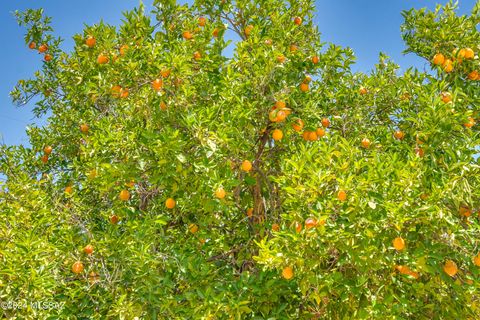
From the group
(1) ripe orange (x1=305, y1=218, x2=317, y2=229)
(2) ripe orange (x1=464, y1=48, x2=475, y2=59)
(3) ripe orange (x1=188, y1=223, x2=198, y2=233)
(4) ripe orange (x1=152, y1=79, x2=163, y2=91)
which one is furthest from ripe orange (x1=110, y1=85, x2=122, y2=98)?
(2) ripe orange (x1=464, y1=48, x2=475, y2=59)

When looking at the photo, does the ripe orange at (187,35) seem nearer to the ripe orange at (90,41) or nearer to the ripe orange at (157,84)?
the ripe orange at (157,84)

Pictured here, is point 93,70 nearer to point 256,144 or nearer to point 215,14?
point 215,14

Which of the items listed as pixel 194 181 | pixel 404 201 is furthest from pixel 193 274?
pixel 404 201

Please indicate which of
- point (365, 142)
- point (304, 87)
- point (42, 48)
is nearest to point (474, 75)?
point (365, 142)

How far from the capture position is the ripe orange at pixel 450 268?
10.8ft

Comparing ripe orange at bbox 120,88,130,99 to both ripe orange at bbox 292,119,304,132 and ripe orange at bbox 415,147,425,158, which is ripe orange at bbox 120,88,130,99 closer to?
ripe orange at bbox 292,119,304,132

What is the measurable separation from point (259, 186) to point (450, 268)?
2.20 m

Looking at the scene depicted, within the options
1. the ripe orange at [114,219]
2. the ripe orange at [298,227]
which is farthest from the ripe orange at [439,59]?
the ripe orange at [114,219]

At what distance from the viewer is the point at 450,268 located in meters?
3.30

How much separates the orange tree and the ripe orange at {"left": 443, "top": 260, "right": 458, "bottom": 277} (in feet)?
→ 0.11

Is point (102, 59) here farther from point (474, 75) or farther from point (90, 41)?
point (474, 75)

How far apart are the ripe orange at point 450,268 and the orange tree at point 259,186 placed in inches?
1.3

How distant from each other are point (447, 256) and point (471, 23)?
2732 millimetres

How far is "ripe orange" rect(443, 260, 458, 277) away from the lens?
3.29m
